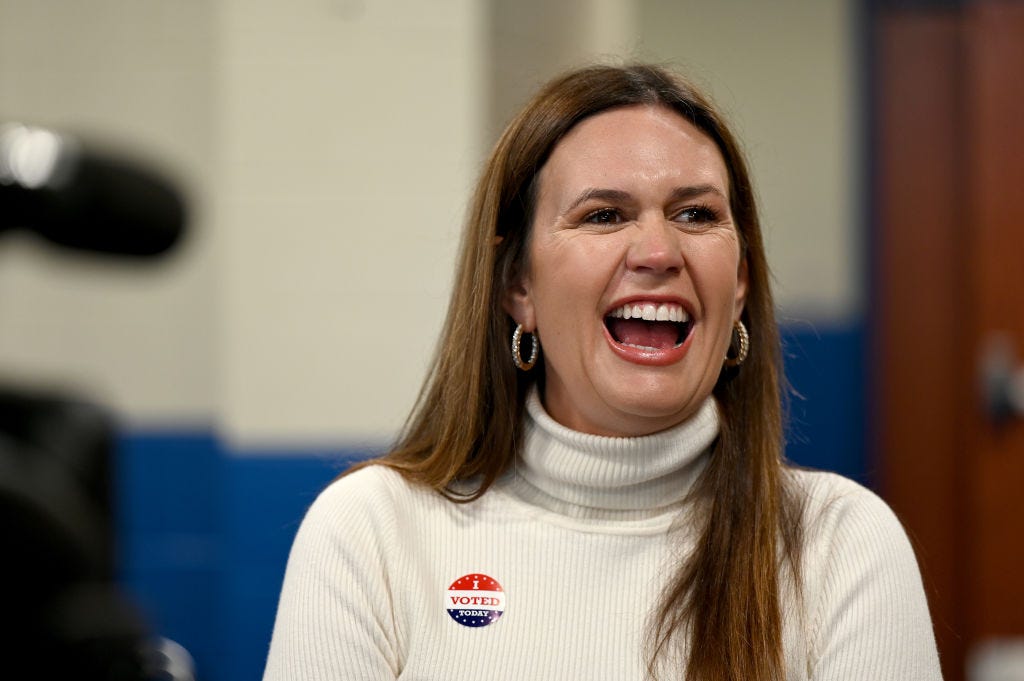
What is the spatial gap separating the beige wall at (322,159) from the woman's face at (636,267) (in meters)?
1.46

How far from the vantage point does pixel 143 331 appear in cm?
367

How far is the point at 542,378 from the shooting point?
1.55m

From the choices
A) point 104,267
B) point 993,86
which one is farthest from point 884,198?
point 104,267

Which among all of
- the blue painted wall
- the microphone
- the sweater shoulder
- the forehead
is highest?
the microphone

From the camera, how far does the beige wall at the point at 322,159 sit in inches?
123

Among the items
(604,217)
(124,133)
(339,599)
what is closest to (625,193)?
(604,217)

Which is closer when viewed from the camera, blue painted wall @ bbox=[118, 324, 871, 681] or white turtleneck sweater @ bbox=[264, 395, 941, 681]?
white turtleneck sweater @ bbox=[264, 395, 941, 681]

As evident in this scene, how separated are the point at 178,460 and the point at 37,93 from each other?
3.69 feet

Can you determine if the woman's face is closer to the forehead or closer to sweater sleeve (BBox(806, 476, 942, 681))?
the forehead

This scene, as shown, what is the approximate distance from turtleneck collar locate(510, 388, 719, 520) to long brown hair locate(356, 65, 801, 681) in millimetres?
31

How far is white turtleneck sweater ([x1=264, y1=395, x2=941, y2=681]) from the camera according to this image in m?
1.29

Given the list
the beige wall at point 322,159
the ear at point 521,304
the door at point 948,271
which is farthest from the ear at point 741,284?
the door at point 948,271

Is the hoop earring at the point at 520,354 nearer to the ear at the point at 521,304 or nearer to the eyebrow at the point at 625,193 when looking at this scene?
the ear at the point at 521,304

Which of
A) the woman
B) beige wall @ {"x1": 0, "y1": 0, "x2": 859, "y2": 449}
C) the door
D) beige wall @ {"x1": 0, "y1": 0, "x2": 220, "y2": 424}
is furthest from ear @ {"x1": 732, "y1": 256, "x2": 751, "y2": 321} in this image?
beige wall @ {"x1": 0, "y1": 0, "x2": 220, "y2": 424}
